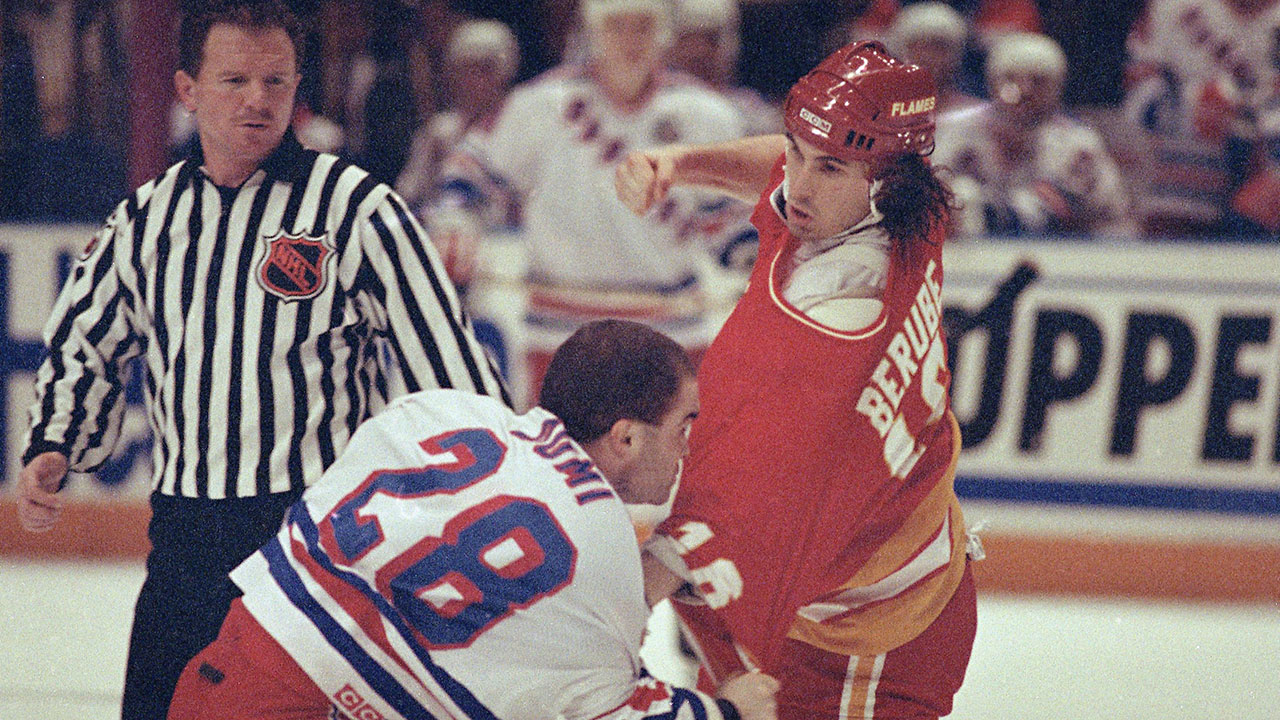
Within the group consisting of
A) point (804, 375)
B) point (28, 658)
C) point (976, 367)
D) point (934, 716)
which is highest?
point (804, 375)

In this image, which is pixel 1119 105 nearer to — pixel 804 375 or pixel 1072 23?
pixel 1072 23

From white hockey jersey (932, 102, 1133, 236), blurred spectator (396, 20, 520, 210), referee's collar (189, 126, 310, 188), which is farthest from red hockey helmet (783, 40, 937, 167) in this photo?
blurred spectator (396, 20, 520, 210)

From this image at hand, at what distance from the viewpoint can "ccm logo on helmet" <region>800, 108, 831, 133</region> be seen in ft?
5.49

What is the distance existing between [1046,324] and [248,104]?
8.62ft

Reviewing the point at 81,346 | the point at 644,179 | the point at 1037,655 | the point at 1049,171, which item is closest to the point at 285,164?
the point at 81,346

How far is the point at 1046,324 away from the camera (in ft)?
13.2

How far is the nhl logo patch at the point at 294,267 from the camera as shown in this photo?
1.98 meters

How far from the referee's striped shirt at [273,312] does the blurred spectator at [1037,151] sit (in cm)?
269

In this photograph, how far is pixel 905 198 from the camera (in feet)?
5.62

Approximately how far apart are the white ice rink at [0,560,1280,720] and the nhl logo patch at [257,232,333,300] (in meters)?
1.51

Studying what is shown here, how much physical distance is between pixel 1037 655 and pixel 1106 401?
2.62 feet

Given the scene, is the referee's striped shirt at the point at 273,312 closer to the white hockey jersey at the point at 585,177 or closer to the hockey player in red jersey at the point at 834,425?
the hockey player in red jersey at the point at 834,425

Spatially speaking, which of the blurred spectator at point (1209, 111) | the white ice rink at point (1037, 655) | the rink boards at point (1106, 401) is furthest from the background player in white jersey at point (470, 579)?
the blurred spectator at point (1209, 111)

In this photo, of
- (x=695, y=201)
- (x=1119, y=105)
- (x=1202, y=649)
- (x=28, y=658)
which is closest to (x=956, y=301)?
(x=695, y=201)
